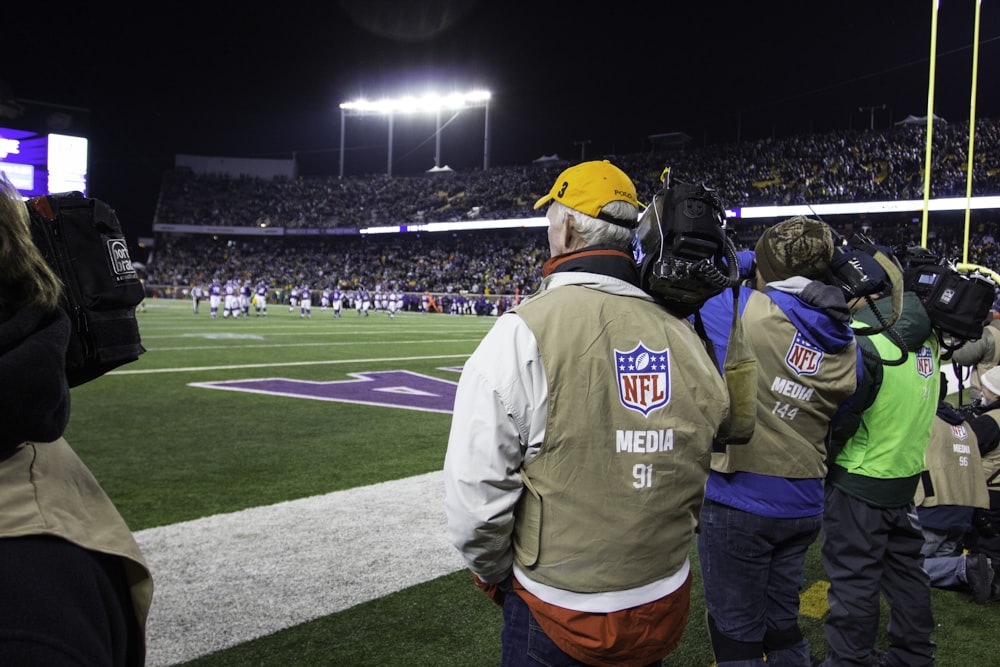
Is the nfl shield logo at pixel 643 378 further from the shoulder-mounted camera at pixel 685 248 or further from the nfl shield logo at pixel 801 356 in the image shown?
the nfl shield logo at pixel 801 356

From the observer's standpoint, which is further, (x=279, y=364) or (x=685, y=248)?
(x=279, y=364)

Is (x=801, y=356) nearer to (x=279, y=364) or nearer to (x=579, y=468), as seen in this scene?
(x=579, y=468)

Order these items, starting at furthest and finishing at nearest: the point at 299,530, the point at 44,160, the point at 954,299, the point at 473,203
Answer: the point at 473,203 → the point at 44,160 → the point at 299,530 → the point at 954,299

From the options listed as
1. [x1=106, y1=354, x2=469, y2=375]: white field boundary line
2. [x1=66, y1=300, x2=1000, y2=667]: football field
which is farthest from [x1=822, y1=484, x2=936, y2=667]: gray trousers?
[x1=106, y1=354, x2=469, y2=375]: white field boundary line

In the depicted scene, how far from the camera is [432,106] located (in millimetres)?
60031

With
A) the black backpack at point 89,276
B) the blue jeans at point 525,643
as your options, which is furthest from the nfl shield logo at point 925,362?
the black backpack at point 89,276

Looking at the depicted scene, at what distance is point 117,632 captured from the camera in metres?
1.10

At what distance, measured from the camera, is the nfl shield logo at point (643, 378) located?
5.75 ft

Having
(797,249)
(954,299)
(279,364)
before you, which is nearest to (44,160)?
(279,364)

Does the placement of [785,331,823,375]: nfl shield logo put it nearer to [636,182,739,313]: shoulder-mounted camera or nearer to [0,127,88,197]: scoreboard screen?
[636,182,739,313]: shoulder-mounted camera

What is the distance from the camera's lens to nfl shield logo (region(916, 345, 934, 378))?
3371mm

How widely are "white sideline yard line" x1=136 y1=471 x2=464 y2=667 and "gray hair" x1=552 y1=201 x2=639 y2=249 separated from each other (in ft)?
7.92

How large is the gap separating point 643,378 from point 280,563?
9.75 ft

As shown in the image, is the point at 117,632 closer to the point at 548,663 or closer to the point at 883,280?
the point at 548,663
